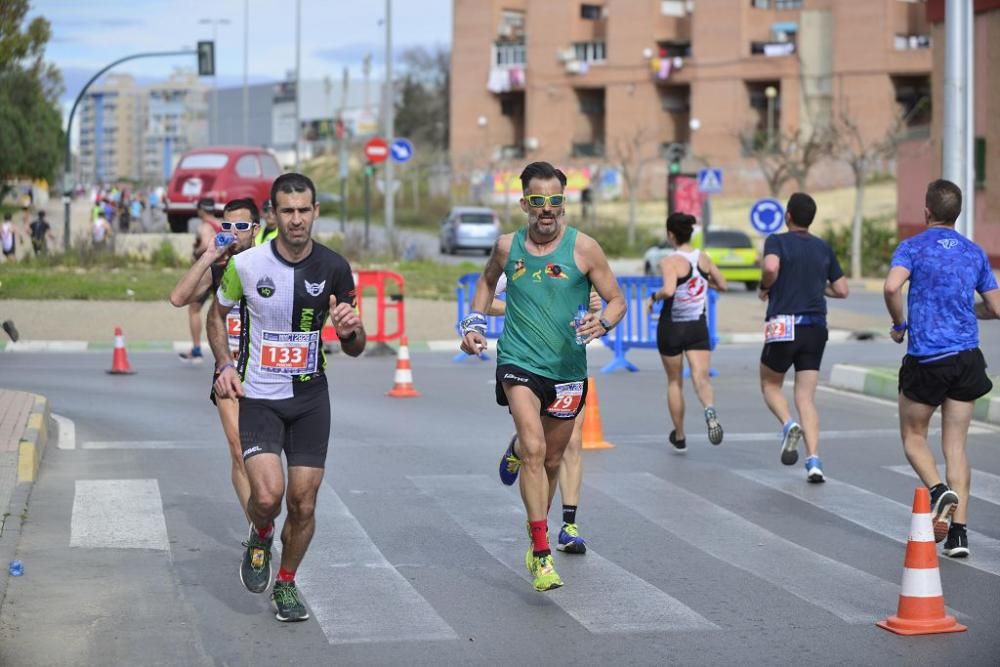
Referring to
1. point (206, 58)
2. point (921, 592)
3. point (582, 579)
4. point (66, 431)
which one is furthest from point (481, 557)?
point (206, 58)

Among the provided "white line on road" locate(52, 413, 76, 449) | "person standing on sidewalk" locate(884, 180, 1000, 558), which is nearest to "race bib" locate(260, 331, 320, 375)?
"person standing on sidewalk" locate(884, 180, 1000, 558)

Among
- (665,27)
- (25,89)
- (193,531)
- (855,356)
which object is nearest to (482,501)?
(193,531)

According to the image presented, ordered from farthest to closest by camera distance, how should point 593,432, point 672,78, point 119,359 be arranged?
1. point 672,78
2. point 119,359
3. point 593,432

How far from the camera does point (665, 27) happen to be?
290ft

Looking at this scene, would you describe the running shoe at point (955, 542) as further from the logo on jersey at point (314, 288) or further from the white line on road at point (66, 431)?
the white line on road at point (66, 431)

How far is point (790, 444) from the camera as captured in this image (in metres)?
11.6

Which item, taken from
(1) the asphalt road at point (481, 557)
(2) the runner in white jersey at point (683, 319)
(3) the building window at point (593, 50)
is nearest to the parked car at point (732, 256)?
(1) the asphalt road at point (481, 557)

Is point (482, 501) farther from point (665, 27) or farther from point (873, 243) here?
point (665, 27)

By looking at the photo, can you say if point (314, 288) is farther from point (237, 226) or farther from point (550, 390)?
point (550, 390)

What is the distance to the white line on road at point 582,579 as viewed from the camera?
7.25 meters

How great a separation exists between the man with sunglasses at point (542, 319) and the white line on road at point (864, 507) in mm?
2375

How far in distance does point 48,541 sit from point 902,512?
5100 millimetres

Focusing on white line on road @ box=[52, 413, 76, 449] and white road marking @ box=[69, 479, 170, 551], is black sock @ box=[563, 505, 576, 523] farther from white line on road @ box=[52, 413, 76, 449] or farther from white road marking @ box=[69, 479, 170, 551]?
white line on road @ box=[52, 413, 76, 449]

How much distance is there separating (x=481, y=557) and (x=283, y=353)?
2.11 m
